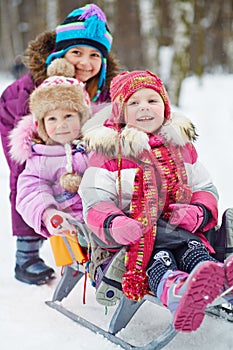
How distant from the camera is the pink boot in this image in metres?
1.85

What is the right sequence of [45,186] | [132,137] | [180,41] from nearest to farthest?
1. [132,137]
2. [45,186]
3. [180,41]

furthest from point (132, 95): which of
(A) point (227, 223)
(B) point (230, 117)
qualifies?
(B) point (230, 117)

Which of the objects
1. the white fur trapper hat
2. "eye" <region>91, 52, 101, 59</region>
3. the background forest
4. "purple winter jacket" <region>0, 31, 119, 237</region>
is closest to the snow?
"purple winter jacket" <region>0, 31, 119, 237</region>

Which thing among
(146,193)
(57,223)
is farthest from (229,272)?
(57,223)

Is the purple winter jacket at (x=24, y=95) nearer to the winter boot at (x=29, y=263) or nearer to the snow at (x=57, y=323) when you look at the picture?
the winter boot at (x=29, y=263)

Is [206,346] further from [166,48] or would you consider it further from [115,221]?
[166,48]

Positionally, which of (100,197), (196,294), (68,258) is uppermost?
(100,197)

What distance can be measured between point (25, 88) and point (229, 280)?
1.87 metres

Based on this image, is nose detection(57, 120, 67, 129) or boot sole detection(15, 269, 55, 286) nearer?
nose detection(57, 120, 67, 129)

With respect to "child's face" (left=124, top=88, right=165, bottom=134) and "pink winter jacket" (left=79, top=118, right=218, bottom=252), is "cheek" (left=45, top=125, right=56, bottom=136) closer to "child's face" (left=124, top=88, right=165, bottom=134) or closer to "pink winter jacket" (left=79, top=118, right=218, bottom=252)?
"pink winter jacket" (left=79, top=118, right=218, bottom=252)

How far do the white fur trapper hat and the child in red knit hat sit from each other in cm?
51

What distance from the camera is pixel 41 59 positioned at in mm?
3334

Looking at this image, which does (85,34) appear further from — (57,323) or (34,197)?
(57,323)

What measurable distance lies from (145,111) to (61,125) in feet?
2.36
